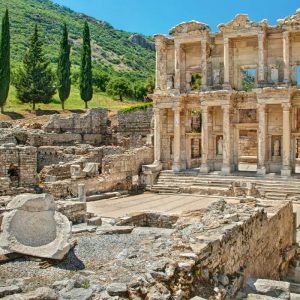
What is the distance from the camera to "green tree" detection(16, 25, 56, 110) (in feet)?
155

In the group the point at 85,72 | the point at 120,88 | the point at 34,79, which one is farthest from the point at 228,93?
the point at 120,88

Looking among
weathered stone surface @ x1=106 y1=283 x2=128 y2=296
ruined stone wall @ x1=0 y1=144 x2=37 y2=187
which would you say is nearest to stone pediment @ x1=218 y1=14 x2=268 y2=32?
ruined stone wall @ x1=0 y1=144 x2=37 y2=187

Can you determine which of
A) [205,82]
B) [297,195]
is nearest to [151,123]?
[205,82]

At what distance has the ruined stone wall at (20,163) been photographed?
22891mm

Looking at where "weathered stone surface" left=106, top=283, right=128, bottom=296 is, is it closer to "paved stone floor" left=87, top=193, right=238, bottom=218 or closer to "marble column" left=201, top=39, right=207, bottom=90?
"paved stone floor" left=87, top=193, right=238, bottom=218

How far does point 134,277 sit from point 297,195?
63.4ft

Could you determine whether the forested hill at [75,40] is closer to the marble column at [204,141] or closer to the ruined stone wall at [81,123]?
the ruined stone wall at [81,123]

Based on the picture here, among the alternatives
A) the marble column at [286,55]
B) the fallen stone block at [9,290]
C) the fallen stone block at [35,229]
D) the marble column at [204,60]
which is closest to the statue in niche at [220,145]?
the marble column at [204,60]

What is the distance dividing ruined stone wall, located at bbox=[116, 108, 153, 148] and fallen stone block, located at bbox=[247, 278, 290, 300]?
29913 millimetres

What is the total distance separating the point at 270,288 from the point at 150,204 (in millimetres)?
13825

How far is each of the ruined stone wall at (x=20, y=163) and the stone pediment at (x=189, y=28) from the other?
14058mm

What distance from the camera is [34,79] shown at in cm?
4753

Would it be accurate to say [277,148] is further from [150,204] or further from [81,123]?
[81,123]

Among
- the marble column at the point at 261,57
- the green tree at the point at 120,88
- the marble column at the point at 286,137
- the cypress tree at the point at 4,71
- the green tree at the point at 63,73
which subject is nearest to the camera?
the marble column at the point at 286,137
